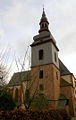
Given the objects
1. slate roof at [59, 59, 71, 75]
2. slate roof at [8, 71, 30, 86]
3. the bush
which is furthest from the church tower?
the bush

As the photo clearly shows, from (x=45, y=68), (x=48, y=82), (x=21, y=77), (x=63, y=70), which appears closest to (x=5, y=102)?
(x=21, y=77)

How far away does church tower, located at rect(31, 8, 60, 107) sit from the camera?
20.1m

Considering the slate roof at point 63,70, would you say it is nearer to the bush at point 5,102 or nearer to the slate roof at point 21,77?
the slate roof at point 21,77

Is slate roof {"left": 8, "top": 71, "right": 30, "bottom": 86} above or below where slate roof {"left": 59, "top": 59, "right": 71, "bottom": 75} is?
below

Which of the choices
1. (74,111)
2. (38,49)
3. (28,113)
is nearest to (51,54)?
(38,49)

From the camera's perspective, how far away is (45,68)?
21828mm

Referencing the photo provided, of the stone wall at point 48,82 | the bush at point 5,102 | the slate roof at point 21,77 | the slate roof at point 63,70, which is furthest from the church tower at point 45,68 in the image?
the bush at point 5,102

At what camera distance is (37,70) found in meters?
22.2

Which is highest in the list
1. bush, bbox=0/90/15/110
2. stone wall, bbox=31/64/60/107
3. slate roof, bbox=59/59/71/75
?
slate roof, bbox=59/59/71/75

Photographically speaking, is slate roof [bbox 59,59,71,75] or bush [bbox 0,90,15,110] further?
slate roof [bbox 59,59,71,75]

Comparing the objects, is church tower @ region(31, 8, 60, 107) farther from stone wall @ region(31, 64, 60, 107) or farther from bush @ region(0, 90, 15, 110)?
bush @ region(0, 90, 15, 110)

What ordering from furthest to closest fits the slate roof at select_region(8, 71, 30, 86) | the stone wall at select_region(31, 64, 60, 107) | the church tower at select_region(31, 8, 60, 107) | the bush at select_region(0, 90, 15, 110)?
the church tower at select_region(31, 8, 60, 107), the stone wall at select_region(31, 64, 60, 107), the bush at select_region(0, 90, 15, 110), the slate roof at select_region(8, 71, 30, 86)

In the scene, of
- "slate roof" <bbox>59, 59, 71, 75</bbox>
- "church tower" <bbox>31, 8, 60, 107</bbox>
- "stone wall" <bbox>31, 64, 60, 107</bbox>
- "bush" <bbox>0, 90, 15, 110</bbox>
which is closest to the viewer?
"bush" <bbox>0, 90, 15, 110</bbox>

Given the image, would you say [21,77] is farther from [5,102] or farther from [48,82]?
[48,82]
